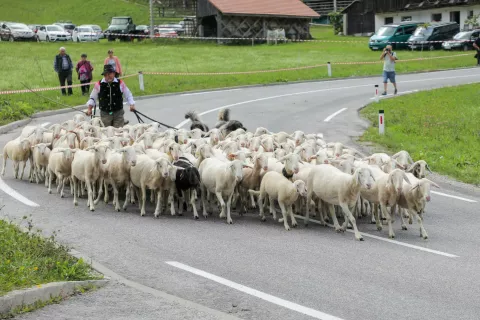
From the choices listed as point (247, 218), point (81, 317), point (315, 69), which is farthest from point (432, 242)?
point (315, 69)

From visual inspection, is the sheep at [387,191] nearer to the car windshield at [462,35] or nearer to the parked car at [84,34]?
the car windshield at [462,35]

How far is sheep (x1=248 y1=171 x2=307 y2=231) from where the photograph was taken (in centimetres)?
1284

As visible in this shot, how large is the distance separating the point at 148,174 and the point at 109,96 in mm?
4192

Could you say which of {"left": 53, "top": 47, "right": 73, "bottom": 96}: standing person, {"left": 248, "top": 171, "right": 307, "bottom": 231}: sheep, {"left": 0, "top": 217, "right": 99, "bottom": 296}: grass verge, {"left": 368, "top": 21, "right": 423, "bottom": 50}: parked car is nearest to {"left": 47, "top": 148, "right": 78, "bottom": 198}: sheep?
{"left": 248, "top": 171, "right": 307, "bottom": 231}: sheep

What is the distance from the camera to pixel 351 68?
44375 millimetres

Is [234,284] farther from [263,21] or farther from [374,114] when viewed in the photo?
[263,21]

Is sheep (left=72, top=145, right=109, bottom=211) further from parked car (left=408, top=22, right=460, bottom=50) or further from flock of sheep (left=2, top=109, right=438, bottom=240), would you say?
parked car (left=408, top=22, right=460, bottom=50)

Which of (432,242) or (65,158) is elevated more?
(65,158)

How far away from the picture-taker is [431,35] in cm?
5619

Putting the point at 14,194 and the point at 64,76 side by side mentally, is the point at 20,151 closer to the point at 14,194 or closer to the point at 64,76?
the point at 14,194

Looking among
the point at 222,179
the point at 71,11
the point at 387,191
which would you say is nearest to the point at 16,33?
the point at 71,11

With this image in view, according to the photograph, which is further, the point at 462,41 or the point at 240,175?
the point at 462,41

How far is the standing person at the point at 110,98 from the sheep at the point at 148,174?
3.59 meters

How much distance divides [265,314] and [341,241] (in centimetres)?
350
